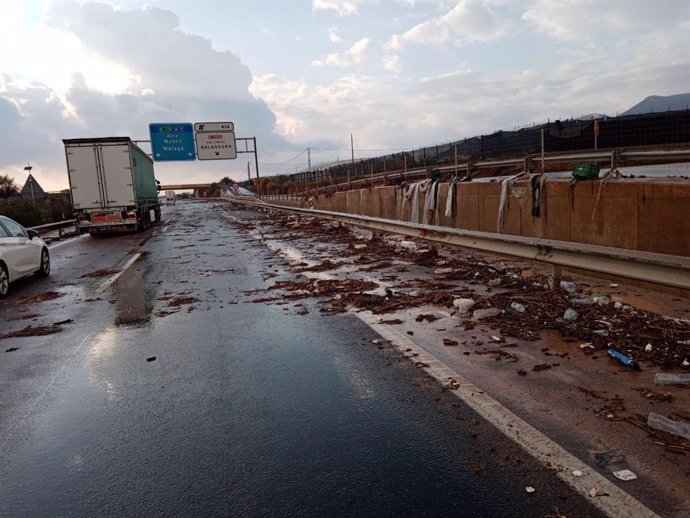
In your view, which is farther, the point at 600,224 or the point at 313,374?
the point at 600,224

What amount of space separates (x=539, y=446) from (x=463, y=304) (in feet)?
12.6

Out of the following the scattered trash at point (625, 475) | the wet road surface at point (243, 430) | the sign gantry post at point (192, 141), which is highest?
the sign gantry post at point (192, 141)

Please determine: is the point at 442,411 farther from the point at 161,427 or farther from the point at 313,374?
the point at 161,427

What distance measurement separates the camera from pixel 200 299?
907 cm

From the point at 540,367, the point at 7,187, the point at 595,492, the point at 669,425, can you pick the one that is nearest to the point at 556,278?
the point at 540,367

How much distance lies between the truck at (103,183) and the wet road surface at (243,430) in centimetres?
1849

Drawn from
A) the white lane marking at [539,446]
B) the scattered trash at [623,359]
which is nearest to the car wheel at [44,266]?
the white lane marking at [539,446]

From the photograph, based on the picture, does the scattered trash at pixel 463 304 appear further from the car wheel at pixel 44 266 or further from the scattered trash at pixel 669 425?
the car wheel at pixel 44 266

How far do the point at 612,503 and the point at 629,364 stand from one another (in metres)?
2.33

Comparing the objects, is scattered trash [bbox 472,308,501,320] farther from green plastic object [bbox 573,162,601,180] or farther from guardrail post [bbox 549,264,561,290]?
green plastic object [bbox 573,162,601,180]

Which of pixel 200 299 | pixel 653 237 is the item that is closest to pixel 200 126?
pixel 200 299

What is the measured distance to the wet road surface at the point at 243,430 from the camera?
3.15 metres

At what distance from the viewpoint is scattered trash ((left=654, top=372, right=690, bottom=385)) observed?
Result: 454cm

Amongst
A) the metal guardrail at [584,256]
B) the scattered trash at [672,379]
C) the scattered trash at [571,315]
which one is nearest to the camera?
the scattered trash at [672,379]
